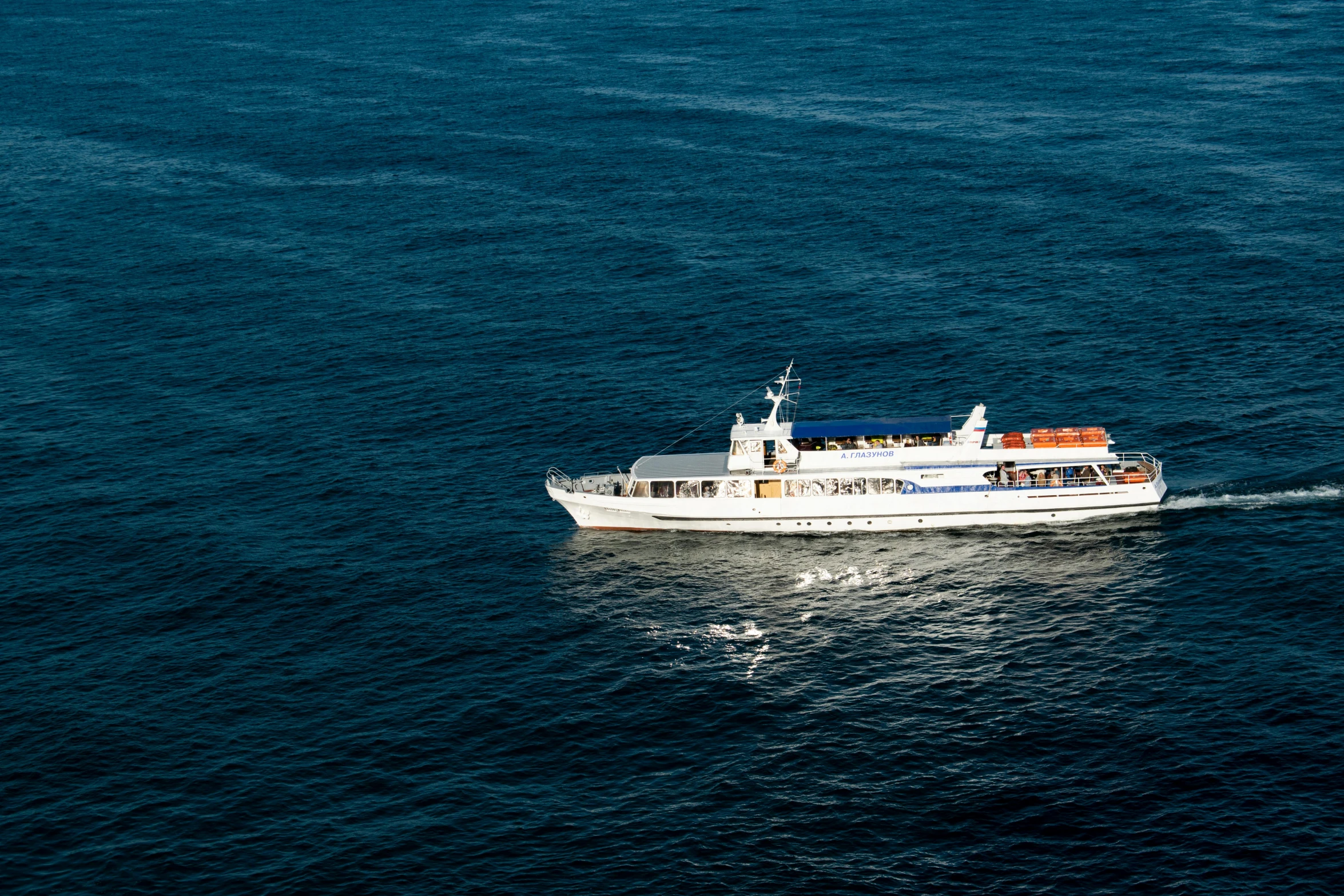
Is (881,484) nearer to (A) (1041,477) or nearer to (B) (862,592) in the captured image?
(B) (862,592)

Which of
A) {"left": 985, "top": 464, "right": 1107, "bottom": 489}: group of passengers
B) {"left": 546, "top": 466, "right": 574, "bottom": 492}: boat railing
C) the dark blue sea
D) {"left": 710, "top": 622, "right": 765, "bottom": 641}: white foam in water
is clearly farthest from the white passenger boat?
{"left": 710, "top": 622, "right": 765, "bottom": 641}: white foam in water

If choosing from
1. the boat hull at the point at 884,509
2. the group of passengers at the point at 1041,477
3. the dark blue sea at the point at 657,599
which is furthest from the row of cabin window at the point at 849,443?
the dark blue sea at the point at 657,599

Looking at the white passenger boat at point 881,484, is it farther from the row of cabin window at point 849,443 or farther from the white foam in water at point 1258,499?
the white foam in water at point 1258,499

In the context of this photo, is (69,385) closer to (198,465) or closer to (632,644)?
(198,465)

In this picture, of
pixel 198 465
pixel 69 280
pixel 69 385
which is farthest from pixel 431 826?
pixel 69 280

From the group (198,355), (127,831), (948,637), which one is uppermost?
(198,355)
